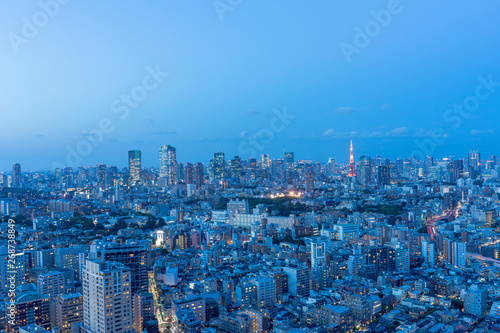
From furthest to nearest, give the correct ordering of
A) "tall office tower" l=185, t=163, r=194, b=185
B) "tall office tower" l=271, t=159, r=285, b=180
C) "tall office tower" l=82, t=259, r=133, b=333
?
1. "tall office tower" l=271, t=159, r=285, b=180
2. "tall office tower" l=185, t=163, r=194, b=185
3. "tall office tower" l=82, t=259, r=133, b=333

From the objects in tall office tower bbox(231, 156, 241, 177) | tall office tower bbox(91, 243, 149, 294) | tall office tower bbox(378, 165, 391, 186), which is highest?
tall office tower bbox(231, 156, 241, 177)

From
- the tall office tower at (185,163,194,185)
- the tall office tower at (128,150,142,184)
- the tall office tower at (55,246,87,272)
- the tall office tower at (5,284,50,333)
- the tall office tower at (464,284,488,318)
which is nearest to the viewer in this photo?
the tall office tower at (5,284,50,333)

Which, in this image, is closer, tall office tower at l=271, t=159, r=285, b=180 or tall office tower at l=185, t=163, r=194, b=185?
tall office tower at l=185, t=163, r=194, b=185

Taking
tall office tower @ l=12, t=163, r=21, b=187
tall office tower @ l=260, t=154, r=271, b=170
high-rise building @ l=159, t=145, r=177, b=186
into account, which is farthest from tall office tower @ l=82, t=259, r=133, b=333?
tall office tower @ l=260, t=154, r=271, b=170

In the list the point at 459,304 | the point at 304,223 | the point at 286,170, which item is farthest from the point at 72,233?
the point at 286,170

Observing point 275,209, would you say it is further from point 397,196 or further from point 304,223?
point 397,196

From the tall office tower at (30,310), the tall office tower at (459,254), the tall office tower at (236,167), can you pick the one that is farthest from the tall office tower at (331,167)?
the tall office tower at (30,310)

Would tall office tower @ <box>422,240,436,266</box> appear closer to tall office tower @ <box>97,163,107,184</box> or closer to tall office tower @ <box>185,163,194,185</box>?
tall office tower @ <box>185,163,194,185</box>
